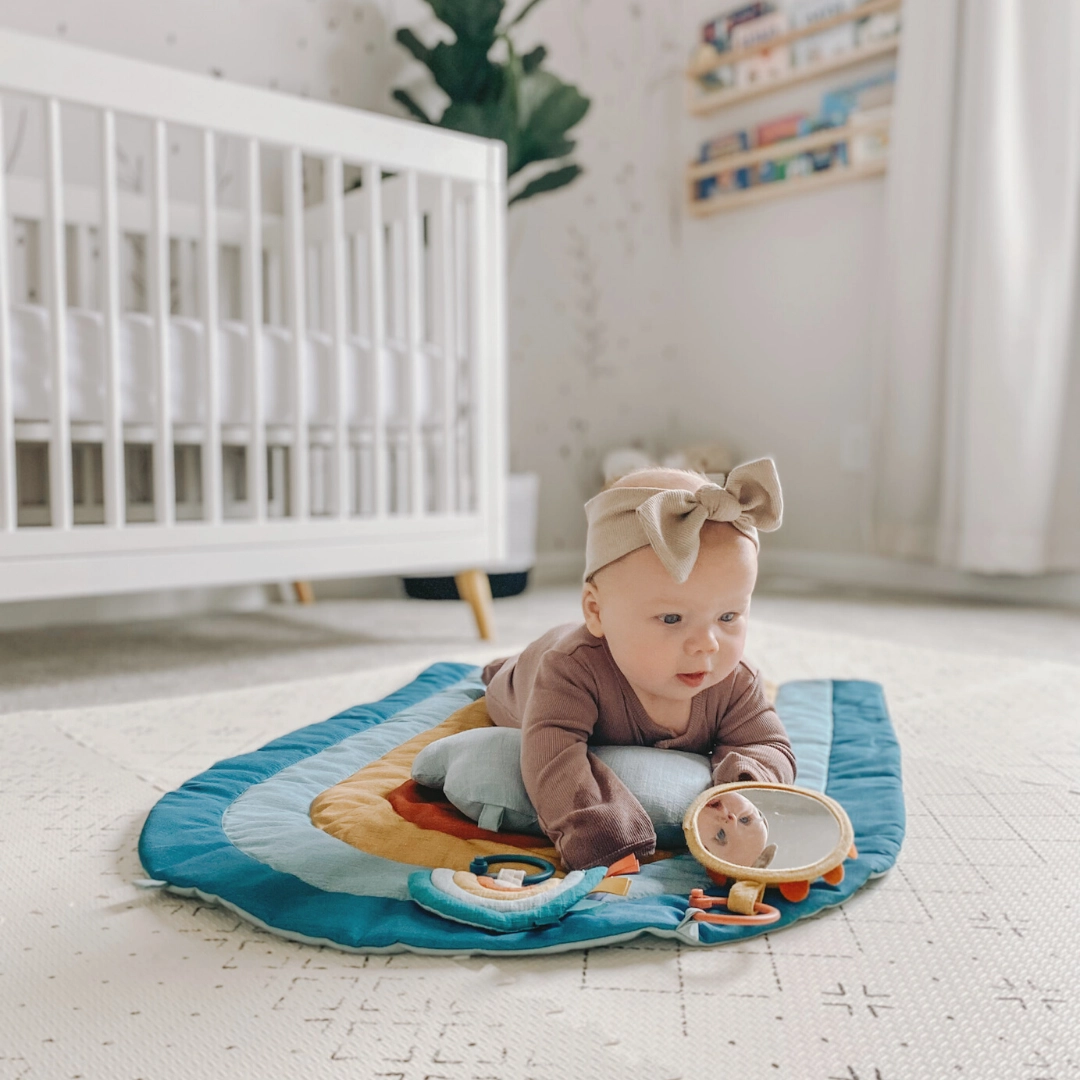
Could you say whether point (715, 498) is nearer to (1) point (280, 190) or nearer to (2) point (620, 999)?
(2) point (620, 999)

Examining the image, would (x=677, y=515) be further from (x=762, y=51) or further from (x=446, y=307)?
(x=762, y=51)

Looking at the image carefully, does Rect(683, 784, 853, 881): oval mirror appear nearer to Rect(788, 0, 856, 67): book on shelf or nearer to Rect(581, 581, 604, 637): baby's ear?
Rect(581, 581, 604, 637): baby's ear

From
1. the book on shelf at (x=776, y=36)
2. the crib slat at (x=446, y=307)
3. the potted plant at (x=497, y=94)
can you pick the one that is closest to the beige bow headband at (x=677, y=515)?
the crib slat at (x=446, y=307)

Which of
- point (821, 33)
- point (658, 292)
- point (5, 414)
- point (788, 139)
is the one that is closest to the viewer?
point (5, 414)

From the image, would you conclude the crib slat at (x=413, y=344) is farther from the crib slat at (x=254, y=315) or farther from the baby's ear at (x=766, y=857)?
the baby's ear at (x=766, y=857)

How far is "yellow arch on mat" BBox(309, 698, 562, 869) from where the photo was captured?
75cm

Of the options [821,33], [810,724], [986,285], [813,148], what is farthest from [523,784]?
[821,33]

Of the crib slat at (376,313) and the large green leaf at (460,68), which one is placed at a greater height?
the large green leaf at (460,68)

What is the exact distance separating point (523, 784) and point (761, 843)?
20 centimetres

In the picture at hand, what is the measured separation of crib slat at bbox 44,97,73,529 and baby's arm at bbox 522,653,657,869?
34.5 inches

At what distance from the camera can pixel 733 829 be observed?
72cm

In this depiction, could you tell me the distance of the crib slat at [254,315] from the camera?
1520 millimetres

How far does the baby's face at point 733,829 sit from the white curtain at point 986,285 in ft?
5.33

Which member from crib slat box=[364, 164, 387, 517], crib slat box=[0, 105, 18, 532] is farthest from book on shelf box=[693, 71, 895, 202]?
crib slat box=[0, 105, 18, 532]
